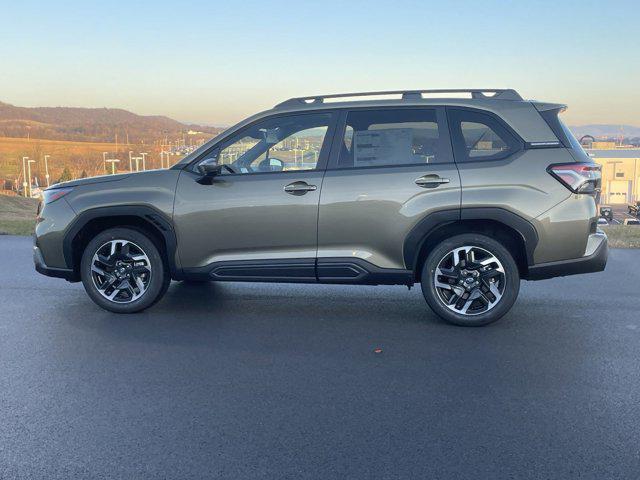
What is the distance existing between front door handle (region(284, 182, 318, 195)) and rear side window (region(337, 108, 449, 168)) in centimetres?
32

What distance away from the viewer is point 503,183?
217 inches

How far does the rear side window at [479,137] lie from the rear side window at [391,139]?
134mm

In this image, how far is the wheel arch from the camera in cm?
549

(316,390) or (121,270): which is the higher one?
(121,270)

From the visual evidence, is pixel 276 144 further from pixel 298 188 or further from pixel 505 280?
pixel 505 280

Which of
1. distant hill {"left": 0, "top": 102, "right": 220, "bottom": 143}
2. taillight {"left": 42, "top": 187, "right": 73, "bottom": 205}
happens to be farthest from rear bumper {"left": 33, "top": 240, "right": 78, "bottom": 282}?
distant hill {"left": 0, "top": 102, "right": 220, "bottom": 143}

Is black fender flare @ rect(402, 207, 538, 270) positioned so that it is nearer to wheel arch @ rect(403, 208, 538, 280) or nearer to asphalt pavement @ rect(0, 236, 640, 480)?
wheel arch @ rect(403, 208, 538, 280)

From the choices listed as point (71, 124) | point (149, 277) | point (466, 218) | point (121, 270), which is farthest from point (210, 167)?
point (71, 124)

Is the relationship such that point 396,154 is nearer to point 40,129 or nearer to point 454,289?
point 454,289

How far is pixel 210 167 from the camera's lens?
574 cm

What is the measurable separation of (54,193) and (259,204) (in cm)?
201

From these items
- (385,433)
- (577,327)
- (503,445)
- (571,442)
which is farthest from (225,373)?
(577,327)

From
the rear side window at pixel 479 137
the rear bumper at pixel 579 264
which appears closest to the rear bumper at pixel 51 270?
the rear side window at pixel 479 137

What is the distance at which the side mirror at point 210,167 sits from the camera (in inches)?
226
